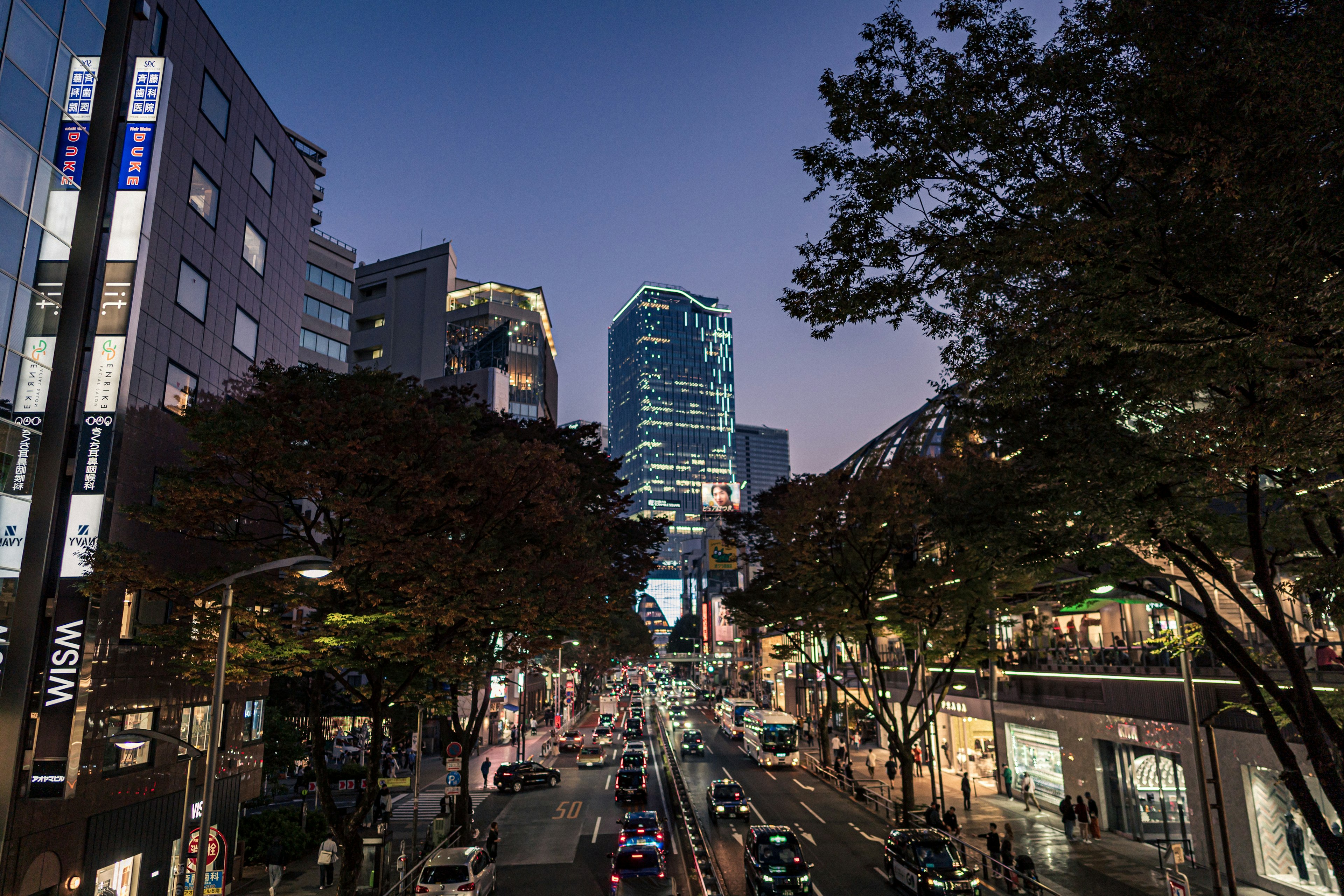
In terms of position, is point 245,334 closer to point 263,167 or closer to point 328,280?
point 263,167

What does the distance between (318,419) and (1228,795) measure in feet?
91.7

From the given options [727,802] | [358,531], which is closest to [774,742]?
[727,802]

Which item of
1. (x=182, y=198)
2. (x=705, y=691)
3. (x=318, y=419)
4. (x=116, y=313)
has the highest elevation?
(x=182, y=198)

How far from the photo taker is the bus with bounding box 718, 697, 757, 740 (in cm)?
6725

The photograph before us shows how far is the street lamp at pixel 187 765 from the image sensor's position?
14.9 metres

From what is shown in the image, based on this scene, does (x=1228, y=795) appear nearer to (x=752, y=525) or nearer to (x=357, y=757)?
(x=752, y=525)

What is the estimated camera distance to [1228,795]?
2417 cm

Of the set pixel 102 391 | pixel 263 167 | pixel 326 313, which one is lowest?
pixel 102 391

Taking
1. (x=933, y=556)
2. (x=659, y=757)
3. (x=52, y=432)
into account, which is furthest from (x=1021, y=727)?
(x=52, y=432)

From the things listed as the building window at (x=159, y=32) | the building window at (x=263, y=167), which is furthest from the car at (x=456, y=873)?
the building window at (x=263, y=167)

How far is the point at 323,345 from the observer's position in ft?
230

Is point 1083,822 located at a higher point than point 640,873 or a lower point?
lower

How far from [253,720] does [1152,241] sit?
3248cm

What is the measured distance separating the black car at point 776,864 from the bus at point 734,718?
139ft
